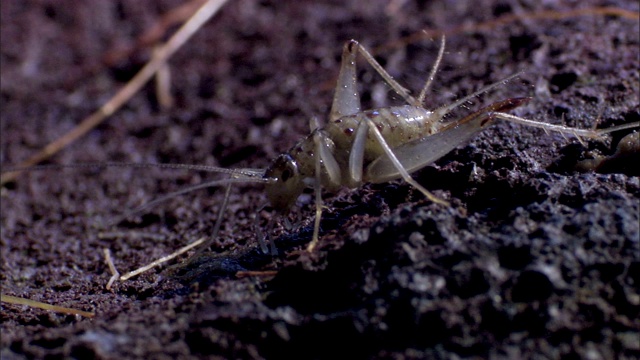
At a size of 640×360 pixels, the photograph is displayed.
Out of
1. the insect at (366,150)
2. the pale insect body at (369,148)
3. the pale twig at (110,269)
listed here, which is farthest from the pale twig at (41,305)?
the pale insect body at (369,148)

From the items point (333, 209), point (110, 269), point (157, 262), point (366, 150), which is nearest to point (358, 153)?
point (366, 150)

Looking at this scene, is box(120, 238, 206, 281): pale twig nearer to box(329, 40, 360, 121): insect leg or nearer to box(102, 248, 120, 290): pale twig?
box(102, 248, 120, 290): pale twig

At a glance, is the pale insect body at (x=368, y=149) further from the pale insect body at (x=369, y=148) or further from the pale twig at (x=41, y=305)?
the pale twig at (x=41, y=305)

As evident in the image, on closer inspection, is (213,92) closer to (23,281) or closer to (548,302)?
(23,281)

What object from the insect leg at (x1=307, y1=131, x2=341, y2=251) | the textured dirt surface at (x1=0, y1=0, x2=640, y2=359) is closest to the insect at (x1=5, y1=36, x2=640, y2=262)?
the insect leg at (x1=307, y1=131, x2=341, y2=251)

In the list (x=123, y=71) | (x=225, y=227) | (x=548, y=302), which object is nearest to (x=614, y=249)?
(x=548, y=302)

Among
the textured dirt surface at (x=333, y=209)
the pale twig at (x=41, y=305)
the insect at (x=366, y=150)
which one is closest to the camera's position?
the textured dirt surface at (x=333, y=209)
